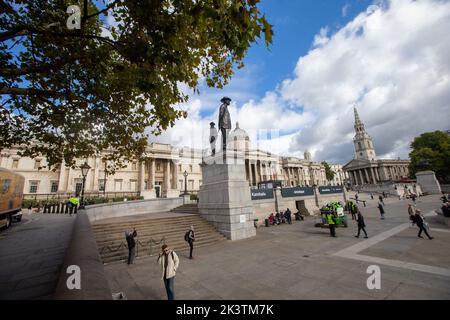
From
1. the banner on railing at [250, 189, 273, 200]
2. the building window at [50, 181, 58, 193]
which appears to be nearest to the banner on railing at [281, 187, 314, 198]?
the banner on railing at [250, 189, 273, 200]

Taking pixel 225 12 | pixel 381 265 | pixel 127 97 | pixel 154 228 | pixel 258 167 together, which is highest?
pixel 258 167

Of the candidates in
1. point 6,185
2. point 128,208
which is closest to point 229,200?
point 128,208

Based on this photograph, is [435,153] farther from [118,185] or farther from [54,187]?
[54,187]

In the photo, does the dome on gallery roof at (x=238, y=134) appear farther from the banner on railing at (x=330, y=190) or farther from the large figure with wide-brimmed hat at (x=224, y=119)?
the large figure with wide-brimmed hat at (x=224, y=119)

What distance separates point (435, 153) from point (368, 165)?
3243cm

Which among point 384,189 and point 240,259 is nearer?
point 240,259

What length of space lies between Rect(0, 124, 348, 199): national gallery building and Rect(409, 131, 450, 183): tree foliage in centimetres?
3731

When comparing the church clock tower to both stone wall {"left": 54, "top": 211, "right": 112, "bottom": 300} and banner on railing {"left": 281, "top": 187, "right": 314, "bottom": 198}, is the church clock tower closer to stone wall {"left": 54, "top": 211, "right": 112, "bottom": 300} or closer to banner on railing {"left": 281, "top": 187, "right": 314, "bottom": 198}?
banner on railing {"left": 281, "top": 187, "right": 314, "bottom": 198}

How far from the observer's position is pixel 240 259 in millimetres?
9414

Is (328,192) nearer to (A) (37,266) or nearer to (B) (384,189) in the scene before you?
(A) (37,266)

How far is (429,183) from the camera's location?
50.5 m

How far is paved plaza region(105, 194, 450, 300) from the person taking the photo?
232 inches

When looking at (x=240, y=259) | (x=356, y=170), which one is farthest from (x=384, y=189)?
(x=240, y=259)
